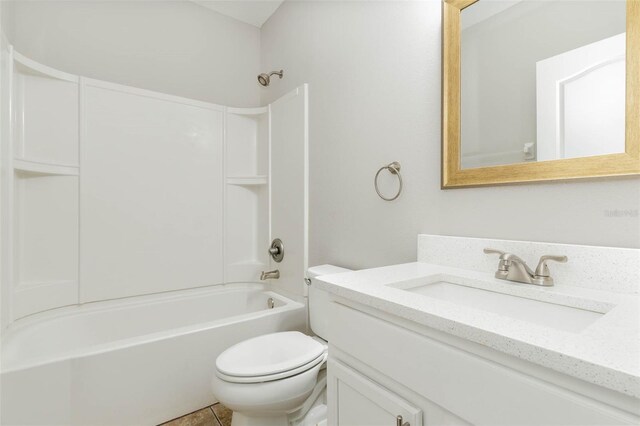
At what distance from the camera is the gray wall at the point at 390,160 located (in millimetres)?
868

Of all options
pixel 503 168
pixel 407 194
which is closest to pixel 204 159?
pixel 407 194

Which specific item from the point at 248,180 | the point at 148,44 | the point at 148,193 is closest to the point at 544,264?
the point at 248,180

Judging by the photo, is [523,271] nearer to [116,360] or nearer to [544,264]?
[544,264]

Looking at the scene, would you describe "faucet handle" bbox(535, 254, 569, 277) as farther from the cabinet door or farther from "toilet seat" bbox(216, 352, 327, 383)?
"toilet seat" bbox(216, 352, 327, 383)

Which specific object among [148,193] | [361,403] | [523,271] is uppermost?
[148,193]

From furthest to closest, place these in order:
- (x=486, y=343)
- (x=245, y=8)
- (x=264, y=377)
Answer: (x=245, y=8) < (x=264, y=377) < (x=486, y=343)

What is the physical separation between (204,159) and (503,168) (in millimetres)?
1948

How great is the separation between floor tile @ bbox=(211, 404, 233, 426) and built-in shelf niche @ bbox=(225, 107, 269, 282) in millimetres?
926

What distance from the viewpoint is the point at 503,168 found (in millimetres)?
999

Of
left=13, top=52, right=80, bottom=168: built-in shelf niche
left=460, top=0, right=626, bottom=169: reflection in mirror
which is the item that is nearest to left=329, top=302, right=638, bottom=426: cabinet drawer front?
left=460, top=0, right=626, bottom=169: reflection in mirror

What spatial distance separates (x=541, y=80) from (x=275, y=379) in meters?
1.37

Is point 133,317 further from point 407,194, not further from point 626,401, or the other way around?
point 626,401

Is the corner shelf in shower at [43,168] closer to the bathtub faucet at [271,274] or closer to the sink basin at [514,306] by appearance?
the bathtub faucet at [271,274]

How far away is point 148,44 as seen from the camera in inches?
Result: 81.3
